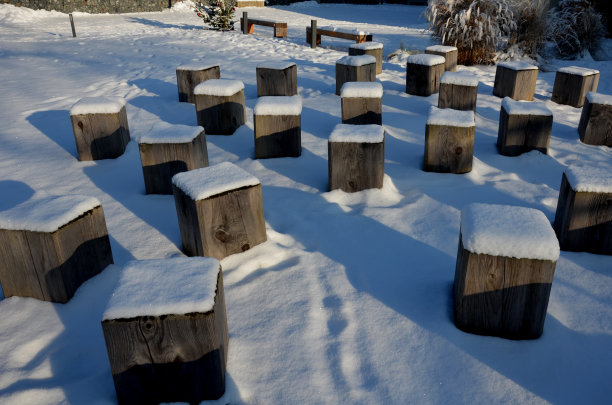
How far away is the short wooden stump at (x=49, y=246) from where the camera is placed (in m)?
2.82

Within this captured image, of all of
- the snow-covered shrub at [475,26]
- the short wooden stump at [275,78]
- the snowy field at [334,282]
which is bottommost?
the snowy field at [334,282]

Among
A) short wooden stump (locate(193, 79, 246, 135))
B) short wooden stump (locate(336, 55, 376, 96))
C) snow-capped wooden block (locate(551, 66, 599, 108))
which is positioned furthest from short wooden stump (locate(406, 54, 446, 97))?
short wooden stump (locate(193, 79, 246, 135))

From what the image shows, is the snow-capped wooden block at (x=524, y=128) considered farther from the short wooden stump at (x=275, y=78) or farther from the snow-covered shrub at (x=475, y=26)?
the snow-covered shrub at (x=475, y=26)

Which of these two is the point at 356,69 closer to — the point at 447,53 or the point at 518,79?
the point at 447,53

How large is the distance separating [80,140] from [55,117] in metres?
1.92

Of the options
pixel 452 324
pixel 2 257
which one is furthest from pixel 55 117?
pixel 452 324

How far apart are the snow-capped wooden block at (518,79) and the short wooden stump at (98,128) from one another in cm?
564

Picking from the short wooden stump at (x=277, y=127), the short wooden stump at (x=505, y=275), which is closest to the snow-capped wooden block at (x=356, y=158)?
the short wooden stump at (x=277, y=127)

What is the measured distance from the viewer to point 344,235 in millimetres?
3682

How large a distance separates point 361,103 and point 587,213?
2.96 meters

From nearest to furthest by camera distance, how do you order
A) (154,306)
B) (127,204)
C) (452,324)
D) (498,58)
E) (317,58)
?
(154,306) < (452,324) < (127,204) < (498,58) < (317,58)

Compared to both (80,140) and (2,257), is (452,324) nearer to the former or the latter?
(2,257)

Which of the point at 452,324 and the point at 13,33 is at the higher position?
the point at 13,33

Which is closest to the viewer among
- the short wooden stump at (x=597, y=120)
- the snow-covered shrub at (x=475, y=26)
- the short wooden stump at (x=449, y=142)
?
the short wooden stump at (x=449, y=142)
